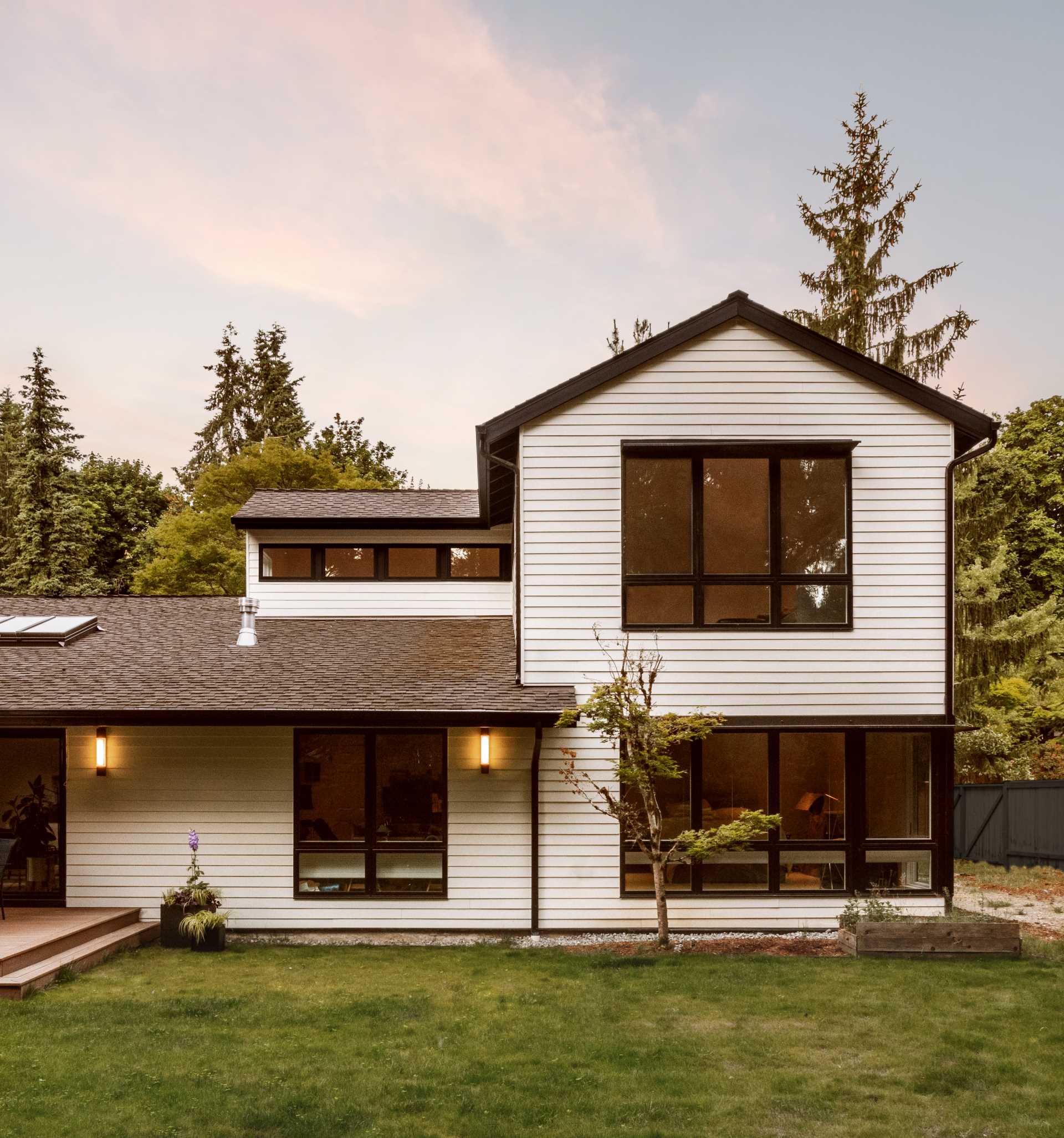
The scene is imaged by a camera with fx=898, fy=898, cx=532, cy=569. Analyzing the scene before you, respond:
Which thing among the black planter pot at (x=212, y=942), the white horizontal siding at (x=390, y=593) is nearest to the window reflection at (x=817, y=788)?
the white horizontal siding at (x=390, y=593)

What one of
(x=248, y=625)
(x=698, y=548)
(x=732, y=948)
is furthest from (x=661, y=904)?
(x=248, y=625)

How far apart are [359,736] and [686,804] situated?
11.8 feet

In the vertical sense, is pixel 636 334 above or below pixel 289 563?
above

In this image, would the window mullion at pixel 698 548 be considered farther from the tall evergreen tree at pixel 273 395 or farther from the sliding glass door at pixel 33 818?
the tall evergreen tree at pixel 273 395

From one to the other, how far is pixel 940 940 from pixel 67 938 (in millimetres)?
7995

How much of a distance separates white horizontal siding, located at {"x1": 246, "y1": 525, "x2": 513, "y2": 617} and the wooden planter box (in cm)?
614

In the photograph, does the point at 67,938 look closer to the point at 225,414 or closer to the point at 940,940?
the point at 940,940

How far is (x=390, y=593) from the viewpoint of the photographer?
1261 centimetres

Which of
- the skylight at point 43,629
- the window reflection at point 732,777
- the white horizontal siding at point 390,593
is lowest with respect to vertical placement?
the window reflection at point 732,777

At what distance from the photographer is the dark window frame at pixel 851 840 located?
9.55 metres

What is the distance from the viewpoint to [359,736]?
982cm

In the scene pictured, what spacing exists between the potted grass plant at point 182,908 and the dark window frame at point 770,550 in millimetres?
5071

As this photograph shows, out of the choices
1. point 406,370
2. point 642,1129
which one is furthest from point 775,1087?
point 406,370

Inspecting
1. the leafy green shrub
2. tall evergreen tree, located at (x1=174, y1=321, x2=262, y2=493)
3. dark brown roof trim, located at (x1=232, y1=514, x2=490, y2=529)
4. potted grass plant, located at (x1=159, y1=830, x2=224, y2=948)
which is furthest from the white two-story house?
tall evergreen tree, located at (x1=174, y1=321, x2=262, y2=493)
